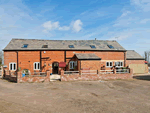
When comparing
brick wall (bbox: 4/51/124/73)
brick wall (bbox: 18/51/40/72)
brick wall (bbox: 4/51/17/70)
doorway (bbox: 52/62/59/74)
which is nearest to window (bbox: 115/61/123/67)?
brick wall (bbox: 4/51/124/73)

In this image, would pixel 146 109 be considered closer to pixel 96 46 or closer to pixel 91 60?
pixel 91 60

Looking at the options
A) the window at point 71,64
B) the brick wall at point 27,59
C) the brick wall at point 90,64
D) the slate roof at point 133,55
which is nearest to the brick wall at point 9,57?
the brick wall at point 27,59

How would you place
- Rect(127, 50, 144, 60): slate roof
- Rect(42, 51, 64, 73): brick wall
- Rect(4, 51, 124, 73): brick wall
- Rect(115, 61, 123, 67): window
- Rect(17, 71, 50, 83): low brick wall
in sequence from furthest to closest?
Rect(127, 50, 144, 60): slate roof → Rect(115, 61, 123, 67): window → Rect(42, 51, 64, 73): brick wall → Rect(4, 51, 124, 73): brick wall → Rect(17, 71, 50, 83): low brick wall

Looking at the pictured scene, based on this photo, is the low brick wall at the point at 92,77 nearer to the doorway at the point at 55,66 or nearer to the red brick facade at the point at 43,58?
the red brick facade at the point at 43,58

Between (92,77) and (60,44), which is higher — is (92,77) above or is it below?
below

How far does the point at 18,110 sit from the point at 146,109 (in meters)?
6.83

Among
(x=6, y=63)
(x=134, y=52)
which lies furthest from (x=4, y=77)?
(x=134, y=52)

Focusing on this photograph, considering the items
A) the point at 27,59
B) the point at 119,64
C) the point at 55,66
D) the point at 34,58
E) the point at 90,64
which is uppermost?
the point at 34,58

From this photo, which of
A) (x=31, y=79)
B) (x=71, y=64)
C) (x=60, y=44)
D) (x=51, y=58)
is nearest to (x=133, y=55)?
(x=71, y=64)

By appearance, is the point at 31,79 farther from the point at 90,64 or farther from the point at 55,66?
the point at 90,64

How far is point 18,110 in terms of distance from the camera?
5.46 meters

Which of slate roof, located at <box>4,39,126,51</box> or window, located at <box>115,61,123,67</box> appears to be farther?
window, located at <box>115,61,123,67</box>

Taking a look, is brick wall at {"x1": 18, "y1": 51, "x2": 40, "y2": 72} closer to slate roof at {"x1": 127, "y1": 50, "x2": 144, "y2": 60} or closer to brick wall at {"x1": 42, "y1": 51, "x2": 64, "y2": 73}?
brick wall at {"x1": 42, "y1": 51, "x2": 64, "y2": 73}

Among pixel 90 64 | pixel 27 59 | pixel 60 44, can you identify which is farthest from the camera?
pixel 60 44
